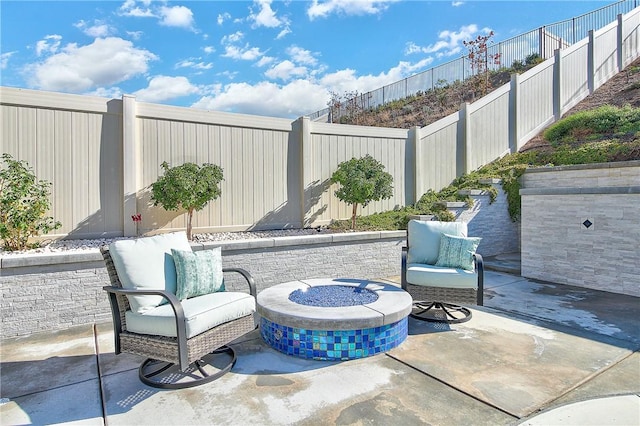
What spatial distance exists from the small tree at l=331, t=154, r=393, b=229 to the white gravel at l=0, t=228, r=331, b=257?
767mm

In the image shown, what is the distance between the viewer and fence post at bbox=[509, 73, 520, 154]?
965cm

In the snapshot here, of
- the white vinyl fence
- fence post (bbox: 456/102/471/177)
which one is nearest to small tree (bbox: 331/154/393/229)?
the white vinyl fence

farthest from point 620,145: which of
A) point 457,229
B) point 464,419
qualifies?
point 464,419

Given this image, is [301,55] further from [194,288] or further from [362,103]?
[194,288]

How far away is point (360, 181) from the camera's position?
6574mm

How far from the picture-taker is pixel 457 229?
15.4 feet

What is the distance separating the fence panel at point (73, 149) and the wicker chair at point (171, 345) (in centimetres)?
284

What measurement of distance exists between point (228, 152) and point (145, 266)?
11.7 ft

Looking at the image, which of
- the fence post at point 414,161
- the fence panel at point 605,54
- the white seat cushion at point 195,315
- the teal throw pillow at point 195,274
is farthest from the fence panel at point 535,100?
the white seat cushion at point 195,315

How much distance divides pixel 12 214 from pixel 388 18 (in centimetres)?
763

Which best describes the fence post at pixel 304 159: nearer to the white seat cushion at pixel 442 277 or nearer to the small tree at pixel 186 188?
the small tree at pixel 186 188

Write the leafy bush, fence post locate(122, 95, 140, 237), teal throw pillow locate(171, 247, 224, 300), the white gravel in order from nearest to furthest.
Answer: teal throw pillow locate(171, 247, 224, 300), the white gravel, fence post locate(122, 95, 140, 237), the leafy bush

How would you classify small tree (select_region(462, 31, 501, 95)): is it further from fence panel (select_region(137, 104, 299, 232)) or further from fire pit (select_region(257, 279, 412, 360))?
fire pit (select_region(257, 279, 412, 360))

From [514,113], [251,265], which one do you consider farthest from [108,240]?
[514,113]
